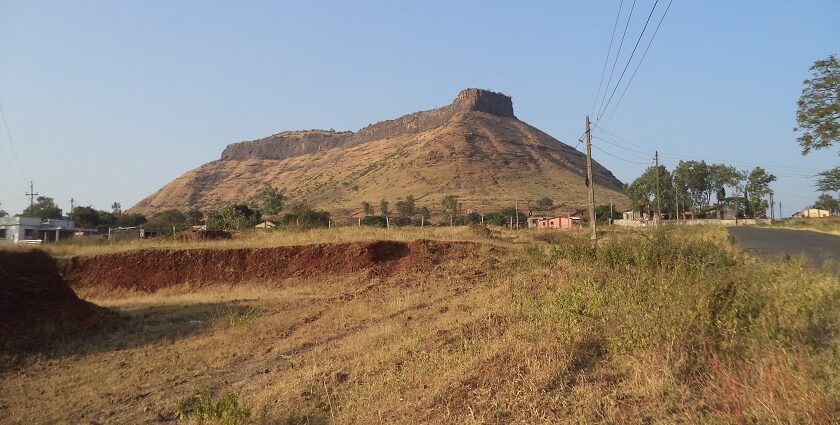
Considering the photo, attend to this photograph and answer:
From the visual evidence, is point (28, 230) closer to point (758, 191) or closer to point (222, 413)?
point (222, 413)

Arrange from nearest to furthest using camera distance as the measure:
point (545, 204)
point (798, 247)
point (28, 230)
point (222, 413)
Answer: point (222, 413)
point (798, 247)
point (28, 230)
point (545, 204)

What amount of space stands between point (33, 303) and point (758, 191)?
341 ft

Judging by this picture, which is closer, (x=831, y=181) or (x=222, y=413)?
(x=222, y=413)

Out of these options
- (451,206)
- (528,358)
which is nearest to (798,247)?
(528,358)

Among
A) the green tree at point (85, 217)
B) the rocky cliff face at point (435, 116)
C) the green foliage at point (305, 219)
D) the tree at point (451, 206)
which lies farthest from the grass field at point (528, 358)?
the rocky cliff face at point (435, 116)

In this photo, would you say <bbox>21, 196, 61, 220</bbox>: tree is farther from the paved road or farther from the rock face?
the paved road

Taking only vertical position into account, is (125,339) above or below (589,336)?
below

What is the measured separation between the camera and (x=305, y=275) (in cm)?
2194

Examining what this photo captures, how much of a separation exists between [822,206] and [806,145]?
80010 mm

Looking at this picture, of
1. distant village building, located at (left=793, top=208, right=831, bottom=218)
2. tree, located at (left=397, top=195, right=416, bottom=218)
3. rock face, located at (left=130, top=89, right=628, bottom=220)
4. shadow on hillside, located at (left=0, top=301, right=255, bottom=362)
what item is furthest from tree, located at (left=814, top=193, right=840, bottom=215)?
shadow on hillside, located at (left=0, top=301, right=255, bottom=362)

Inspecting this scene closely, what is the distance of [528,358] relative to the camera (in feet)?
18.9

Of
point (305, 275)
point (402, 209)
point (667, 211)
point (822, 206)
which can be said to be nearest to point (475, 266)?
point (305, 275)

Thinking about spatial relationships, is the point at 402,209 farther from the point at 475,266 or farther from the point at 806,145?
the point at 475,266

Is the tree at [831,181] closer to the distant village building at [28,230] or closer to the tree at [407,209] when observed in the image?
the tree at [407,209]
